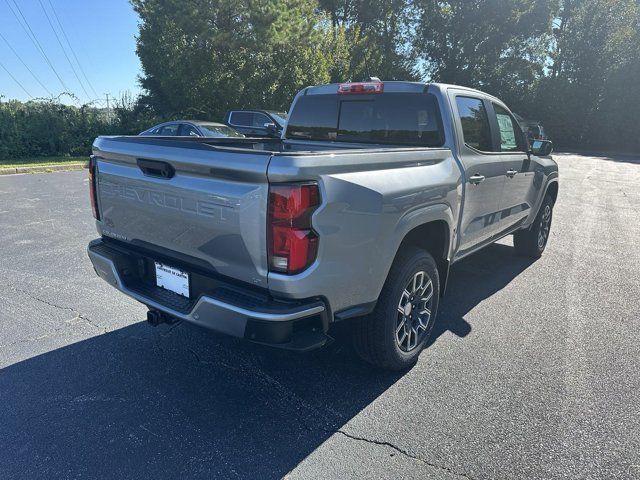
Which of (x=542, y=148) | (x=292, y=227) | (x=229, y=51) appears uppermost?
(x=229, y=51)

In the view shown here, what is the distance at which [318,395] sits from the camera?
3045mm

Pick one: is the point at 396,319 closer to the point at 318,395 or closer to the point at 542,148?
the point at 318,395

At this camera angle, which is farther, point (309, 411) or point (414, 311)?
point (414, 311)

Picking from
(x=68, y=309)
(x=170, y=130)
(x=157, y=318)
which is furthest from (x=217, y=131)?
(x=157, y=318)

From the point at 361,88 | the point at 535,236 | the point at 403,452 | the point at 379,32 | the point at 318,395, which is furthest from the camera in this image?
the point at 379,32

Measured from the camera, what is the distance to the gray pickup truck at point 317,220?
2.36 m

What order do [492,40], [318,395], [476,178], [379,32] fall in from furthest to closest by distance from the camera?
[379,32], [492,40], [476,178], [318,395]

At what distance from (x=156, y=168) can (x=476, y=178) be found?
8.32 feet

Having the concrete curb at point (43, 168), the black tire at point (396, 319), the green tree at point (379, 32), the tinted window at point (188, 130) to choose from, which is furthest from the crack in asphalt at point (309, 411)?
the green tree at point (379, 32)

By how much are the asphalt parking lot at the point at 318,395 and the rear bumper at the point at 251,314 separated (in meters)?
0.61

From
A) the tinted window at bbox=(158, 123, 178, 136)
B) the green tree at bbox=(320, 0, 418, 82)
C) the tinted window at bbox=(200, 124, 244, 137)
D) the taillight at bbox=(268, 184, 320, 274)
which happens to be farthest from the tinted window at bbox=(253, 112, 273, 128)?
the green tree at bbox=(320, 0, 418, 82)

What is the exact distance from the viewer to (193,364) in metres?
3.38

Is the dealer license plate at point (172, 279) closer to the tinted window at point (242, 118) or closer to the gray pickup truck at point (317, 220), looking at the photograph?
the gray pickup truck at point (317, 220)

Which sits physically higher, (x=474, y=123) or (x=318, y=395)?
(x=474, y=123)
